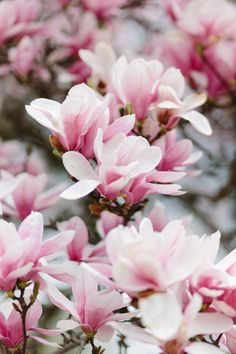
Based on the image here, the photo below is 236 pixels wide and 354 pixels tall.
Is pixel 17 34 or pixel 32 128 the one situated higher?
pixel 17 34

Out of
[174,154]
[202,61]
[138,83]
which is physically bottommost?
[202,61]

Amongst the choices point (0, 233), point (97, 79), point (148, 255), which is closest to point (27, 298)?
point (0, 233)

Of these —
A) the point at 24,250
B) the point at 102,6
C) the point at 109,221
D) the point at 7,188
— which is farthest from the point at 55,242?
the point at 102,6

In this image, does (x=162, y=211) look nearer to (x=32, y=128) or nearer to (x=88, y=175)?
(x=88, y=175)

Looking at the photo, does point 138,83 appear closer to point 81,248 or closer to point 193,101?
point 193,101

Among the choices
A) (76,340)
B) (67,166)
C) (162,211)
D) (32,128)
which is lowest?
(32,128)

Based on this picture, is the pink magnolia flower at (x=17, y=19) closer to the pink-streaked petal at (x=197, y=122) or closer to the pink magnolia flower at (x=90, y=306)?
the pink-streaked petal at (x=197, y=122)

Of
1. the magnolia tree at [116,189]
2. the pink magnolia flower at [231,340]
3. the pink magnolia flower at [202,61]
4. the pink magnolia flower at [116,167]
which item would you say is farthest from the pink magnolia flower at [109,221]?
the pink magnolia flower at [202,61]

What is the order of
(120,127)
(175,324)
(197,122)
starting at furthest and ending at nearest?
(197,122)
(120,127)
(175,324)
